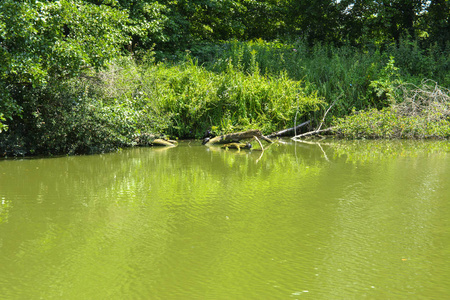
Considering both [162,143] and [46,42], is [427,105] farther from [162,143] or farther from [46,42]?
[46,42]

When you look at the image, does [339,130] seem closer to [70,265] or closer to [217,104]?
[217,104]

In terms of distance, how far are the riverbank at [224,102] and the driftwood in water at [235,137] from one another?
1.09 ft

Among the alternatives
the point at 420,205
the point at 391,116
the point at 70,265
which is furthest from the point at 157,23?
the point at 70,265

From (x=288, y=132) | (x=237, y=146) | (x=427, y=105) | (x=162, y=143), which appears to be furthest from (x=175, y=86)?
(x=427, y=105)

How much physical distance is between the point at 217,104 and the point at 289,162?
14.1ft

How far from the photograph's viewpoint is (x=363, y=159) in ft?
30.0

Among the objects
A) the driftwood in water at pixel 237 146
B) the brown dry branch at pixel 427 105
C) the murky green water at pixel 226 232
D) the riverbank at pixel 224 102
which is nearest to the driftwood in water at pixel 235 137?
the driftwood in water at pixel 237 146

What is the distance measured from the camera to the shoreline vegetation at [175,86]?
8.88m

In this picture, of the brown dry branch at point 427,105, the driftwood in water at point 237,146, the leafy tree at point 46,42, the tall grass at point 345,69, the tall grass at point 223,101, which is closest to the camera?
the leafy tree at point 46,42

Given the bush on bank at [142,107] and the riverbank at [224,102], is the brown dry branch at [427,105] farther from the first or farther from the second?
the bush on bank at [142,107]

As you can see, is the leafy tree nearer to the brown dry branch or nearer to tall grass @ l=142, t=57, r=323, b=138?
tall grass @ l=142, t=57, r=323, b=138

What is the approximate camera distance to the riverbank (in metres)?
9.80

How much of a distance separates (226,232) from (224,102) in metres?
8.62

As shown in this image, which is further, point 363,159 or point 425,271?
point 363,159
